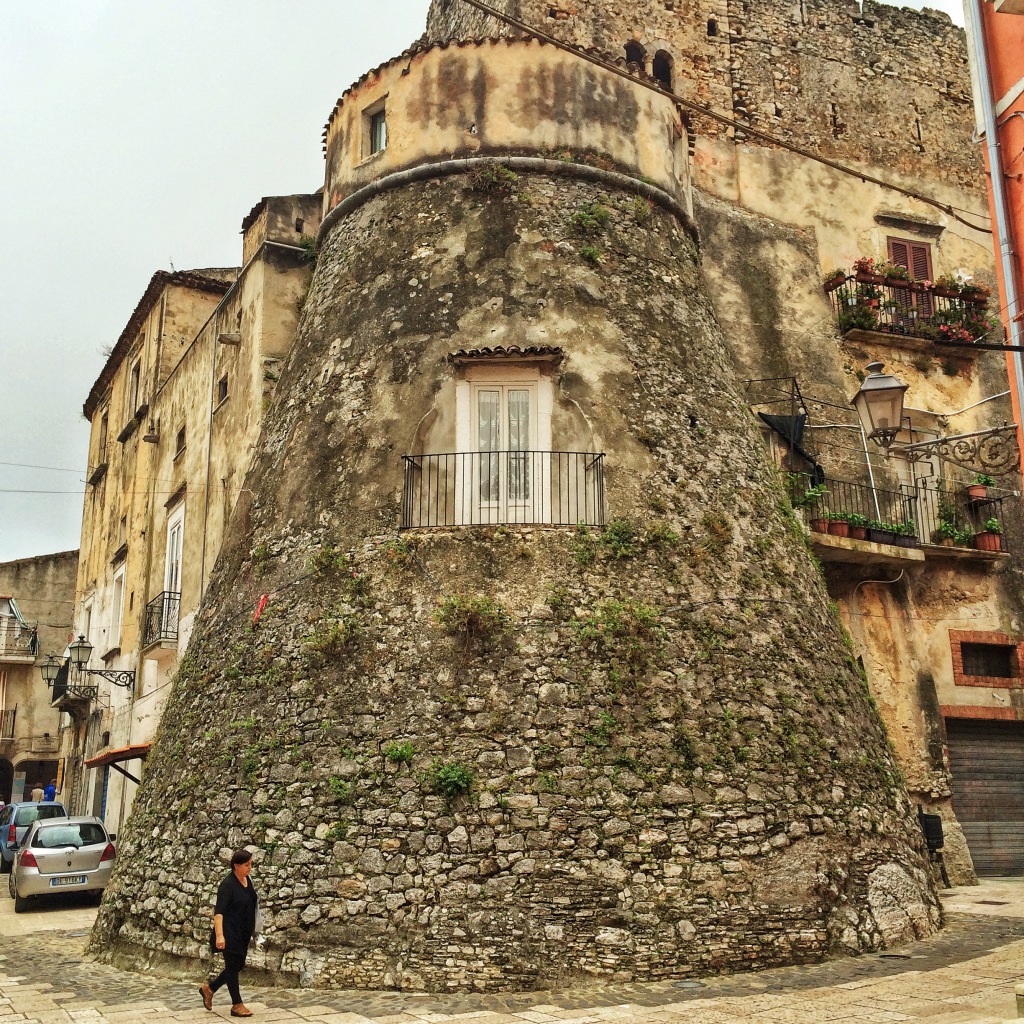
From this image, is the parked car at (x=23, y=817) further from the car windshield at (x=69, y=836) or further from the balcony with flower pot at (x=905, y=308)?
the balcony with flower pot at (x=905, y=308)

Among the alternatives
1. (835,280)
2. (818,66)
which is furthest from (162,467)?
(818,66)

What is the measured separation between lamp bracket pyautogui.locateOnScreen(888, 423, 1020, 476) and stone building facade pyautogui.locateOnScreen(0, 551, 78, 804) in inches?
1197

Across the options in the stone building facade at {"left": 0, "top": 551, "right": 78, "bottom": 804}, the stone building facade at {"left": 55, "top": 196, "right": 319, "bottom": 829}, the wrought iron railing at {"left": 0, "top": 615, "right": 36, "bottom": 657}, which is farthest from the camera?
the wrought iron railing at {"left": 0, "top": 615, "right": 36, "bottom": 657}

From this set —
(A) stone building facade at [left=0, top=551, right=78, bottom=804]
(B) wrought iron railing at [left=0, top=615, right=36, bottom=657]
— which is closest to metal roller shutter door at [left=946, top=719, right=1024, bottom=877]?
(A) stone building facade at [left=0, top=551, right=78, bottom=804]

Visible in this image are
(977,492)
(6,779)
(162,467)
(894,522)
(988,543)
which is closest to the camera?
(894,522)

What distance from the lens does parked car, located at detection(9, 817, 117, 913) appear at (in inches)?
679

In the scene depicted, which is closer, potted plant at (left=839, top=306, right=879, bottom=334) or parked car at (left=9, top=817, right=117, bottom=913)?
parked car at (left=9, top=817, right=117, bottom=913)

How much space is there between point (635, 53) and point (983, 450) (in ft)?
30.5

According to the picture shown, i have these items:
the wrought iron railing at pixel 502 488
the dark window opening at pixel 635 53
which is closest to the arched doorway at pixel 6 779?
the dark window opening at pixel 635 53

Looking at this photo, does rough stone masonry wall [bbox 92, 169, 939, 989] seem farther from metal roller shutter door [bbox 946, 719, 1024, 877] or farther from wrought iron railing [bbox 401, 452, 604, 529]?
metal roller shutter door [bbox 946, 719, 1024, 877]

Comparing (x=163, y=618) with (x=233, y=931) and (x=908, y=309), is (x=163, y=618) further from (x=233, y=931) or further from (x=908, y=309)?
(x=908, y=309)

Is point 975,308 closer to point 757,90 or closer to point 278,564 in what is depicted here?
point 757,90

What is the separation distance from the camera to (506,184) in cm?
1365

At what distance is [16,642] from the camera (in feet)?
127
